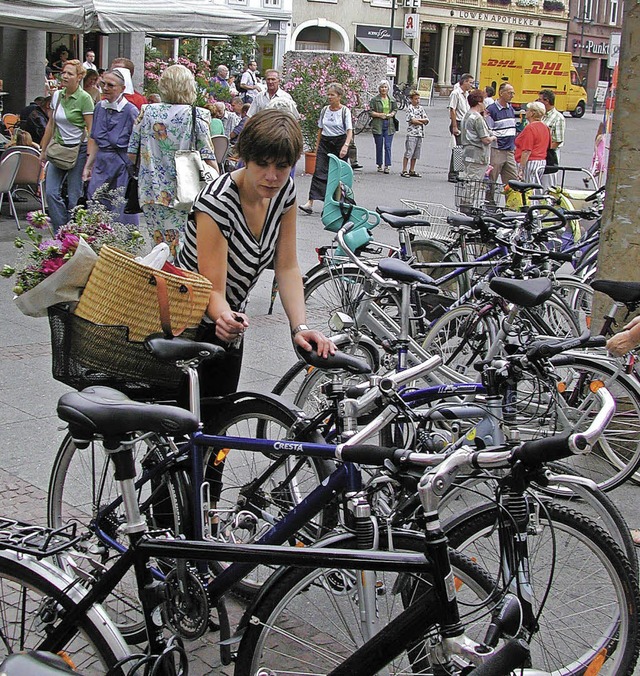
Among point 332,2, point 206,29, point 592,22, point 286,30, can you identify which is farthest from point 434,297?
point 592,22

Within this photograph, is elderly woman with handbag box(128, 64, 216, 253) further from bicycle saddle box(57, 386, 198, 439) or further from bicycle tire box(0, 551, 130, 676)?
bicycle tire box(0, 551, 130, 676)

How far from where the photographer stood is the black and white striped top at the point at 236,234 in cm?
363

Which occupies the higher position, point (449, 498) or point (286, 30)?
point (286, 30)

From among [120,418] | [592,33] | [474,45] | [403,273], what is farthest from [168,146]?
[592,33]

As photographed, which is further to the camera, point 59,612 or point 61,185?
point 61,185

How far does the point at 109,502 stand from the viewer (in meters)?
3.40

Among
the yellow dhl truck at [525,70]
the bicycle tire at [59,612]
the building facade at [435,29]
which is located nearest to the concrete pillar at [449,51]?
the building facade at [435,29]

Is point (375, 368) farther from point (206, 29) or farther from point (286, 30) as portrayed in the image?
point (286, 30)

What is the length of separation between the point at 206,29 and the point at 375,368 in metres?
9.08

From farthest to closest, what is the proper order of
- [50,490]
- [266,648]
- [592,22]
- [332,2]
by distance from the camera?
[592,22], [332,2], [50,490], [266,648]

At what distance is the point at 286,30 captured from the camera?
4778cm

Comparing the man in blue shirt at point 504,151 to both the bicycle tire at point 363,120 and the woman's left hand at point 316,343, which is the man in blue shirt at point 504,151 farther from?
the woman's left hand at point 316,343

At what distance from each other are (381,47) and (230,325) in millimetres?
53197

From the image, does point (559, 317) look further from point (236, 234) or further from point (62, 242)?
point (62, 242)
